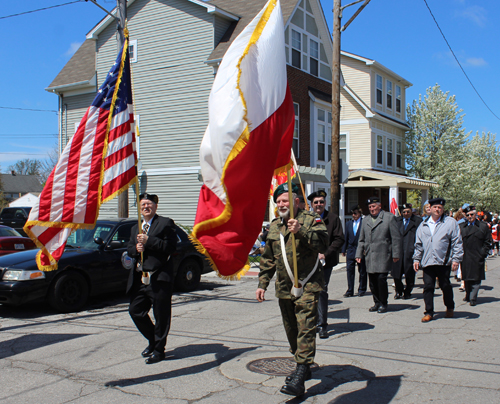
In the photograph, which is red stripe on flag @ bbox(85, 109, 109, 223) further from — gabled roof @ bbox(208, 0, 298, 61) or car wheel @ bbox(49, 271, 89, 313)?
gabled roof @ bbox(208, 0, 298, 61)

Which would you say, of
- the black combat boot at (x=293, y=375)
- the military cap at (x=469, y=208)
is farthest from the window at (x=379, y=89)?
the black combat boot at (x=293, y=375)

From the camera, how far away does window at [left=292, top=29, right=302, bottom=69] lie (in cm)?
2155

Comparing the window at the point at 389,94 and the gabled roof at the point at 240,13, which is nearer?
the gabled roof at the point at 240,13

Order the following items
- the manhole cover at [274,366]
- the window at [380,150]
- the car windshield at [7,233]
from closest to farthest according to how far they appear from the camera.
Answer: the manhole cover at [274,366] < the car windshield at [7,233] < the window at [380,150]

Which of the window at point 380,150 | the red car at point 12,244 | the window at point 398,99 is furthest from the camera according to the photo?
the window at point 398,99

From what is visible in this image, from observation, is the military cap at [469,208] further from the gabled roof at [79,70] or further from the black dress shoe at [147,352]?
the gabled roof at [79,70]

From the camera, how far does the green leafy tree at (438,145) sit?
1305 inches

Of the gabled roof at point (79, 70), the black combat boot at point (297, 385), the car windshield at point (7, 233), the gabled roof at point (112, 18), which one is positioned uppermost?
the gabled roof at point (112, 18)

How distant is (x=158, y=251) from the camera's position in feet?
18.3

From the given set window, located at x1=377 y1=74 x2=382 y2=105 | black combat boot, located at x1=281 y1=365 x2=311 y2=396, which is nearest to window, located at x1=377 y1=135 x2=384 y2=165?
window, located at x1=377 y1=74 x2=382 y2=105

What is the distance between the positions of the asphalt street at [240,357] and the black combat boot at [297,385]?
12 cm

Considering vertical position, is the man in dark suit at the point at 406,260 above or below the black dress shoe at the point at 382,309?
above

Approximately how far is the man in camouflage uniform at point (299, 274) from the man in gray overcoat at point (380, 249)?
3517 millimetres

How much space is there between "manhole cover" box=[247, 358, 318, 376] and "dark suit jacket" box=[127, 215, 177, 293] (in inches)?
53.5
